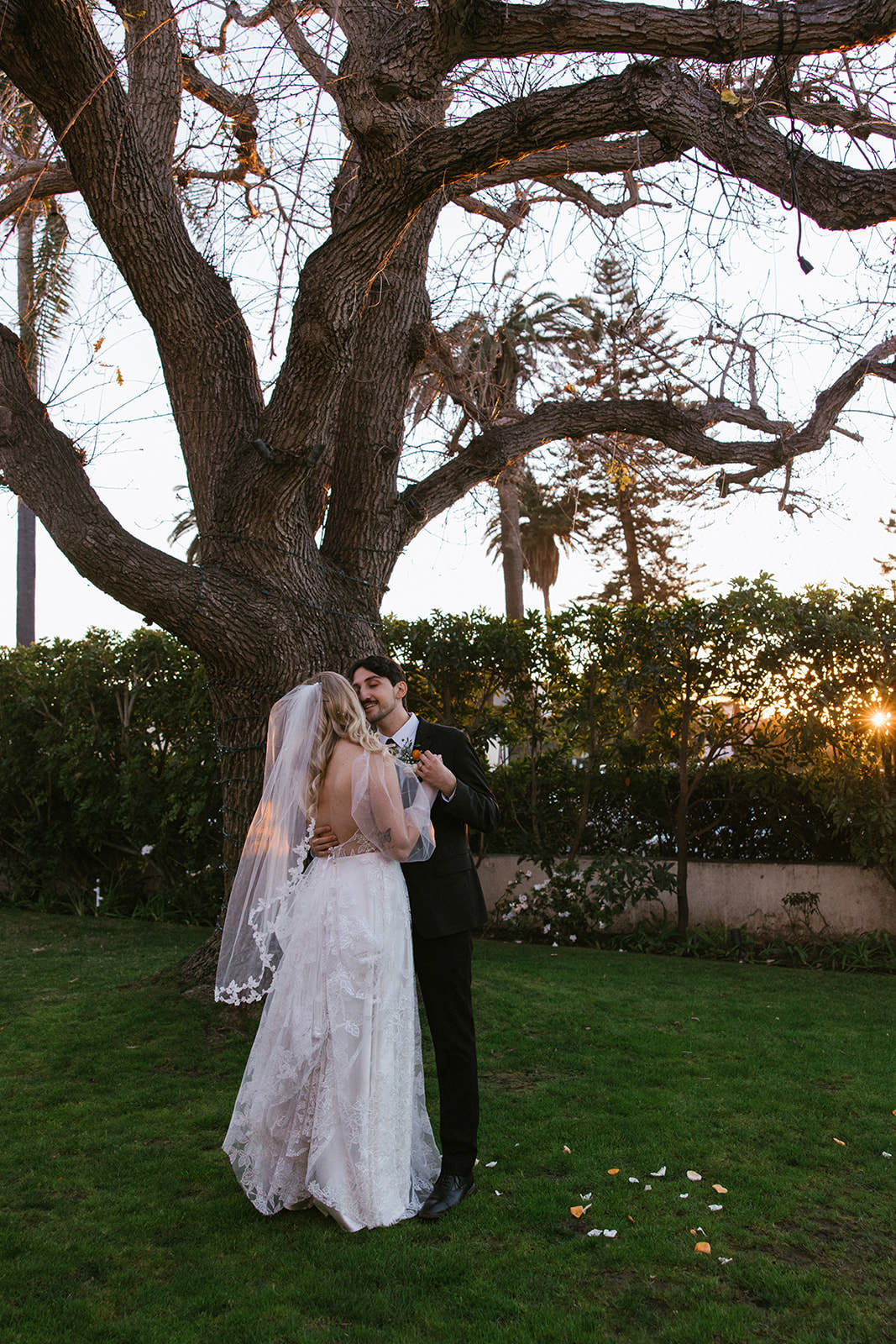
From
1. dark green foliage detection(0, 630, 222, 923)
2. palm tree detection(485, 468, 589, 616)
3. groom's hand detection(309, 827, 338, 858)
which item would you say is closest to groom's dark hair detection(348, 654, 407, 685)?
groom's hand detection(309, 827, 338, 858)

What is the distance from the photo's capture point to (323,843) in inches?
160

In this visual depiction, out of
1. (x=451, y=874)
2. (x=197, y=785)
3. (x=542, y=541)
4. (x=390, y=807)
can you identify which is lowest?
(x=451, y=874)

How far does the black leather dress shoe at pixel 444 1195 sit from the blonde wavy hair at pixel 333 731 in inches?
59.3

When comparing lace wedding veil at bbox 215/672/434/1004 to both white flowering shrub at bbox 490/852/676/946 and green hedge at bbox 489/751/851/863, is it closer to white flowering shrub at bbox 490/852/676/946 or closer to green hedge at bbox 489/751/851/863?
white flowering shrub at bbox 490/852/676/946

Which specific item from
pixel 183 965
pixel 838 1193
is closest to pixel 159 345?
pixel 183 965

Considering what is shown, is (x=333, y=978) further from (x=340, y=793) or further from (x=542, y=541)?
(x=542, y=541)

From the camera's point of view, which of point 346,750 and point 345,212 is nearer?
point 346,750

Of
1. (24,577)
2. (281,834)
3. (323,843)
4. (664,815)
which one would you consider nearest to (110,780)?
(664,815)

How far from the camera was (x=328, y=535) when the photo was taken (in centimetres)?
693

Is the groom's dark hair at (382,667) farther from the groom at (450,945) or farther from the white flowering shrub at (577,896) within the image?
the white flowering shrub at (577,896)

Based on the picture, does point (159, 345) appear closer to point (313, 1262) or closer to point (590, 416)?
point (590, 416)

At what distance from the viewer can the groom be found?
399 cm

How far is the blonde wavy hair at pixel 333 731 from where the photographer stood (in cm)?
407

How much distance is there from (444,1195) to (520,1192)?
35cm
